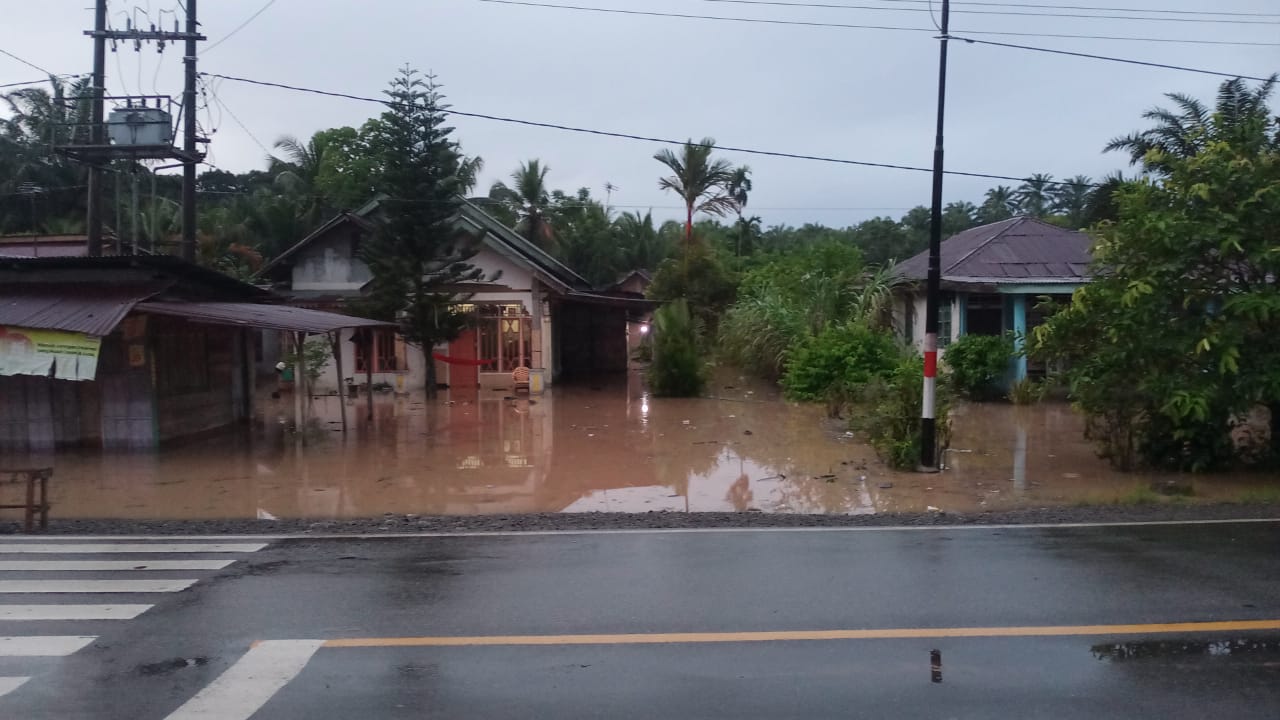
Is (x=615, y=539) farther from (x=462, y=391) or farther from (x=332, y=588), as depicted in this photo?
(x=462, y=391)

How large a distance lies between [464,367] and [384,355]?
2.42 m

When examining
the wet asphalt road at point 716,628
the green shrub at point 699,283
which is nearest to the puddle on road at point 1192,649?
the wet asphalt road at point 716,628

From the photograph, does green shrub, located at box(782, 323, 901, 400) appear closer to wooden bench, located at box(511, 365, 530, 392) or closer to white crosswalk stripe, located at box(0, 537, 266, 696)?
wooden bench, located at box(511, 365, 530, 392)

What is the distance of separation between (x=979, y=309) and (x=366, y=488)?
1732cm

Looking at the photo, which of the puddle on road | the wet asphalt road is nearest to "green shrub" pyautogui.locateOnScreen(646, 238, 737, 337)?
the wet asphalt road

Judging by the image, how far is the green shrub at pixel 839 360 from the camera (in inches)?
903

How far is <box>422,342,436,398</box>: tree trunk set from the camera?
26.2m

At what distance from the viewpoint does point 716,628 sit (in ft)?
20.8

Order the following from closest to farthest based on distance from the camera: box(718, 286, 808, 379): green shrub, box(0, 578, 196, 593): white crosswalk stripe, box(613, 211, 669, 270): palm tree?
box(0, 578, 196, 593): white crosswalk stripe < box(718, 286, 808, 379): green shrub < box(613, 211, 669, 270): palm tree

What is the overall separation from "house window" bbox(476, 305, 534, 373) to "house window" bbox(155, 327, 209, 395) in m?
9.73

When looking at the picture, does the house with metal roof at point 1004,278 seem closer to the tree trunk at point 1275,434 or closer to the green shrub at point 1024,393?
the green shrub at point 1024,393

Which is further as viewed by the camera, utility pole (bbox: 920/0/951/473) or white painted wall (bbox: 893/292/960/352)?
white painted wall (bbox: 893/292/960/352)

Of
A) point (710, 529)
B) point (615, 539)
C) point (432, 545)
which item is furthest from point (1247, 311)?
point (432, 545)

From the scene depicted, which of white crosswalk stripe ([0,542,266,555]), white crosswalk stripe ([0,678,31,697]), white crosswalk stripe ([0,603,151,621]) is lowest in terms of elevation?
white crosswalk stripe ([0,542,266,555])
